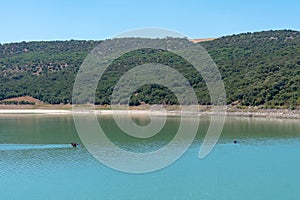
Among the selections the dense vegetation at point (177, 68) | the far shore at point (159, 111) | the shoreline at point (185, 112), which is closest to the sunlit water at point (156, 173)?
the shoreline at point (185, 112)

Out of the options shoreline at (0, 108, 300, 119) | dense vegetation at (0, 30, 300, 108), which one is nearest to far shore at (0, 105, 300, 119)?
shoreline at (0, 108, 300, 119)

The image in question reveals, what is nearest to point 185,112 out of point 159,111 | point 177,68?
point 159,111

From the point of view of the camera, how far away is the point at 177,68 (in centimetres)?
8738

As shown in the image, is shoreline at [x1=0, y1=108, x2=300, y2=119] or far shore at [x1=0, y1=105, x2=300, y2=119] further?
far shore at [x1=0, y1=105, x2=300, y2=119]

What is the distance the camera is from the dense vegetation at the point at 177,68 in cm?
6700

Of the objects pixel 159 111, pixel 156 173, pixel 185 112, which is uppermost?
pixel 159 111

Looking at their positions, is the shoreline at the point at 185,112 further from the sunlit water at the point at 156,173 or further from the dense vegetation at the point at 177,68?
the sunlit water at the point at 156,173

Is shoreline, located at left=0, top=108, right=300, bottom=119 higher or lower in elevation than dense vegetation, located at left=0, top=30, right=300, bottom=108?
lower

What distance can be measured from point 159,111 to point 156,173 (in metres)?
46.3

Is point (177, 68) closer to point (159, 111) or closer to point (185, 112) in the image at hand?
point (159, 111)

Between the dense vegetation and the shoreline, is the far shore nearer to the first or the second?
the shoreline

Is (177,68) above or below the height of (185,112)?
above

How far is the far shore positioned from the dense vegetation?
195 cm

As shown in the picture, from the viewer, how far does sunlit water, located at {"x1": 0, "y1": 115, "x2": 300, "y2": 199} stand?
69.6 ft
